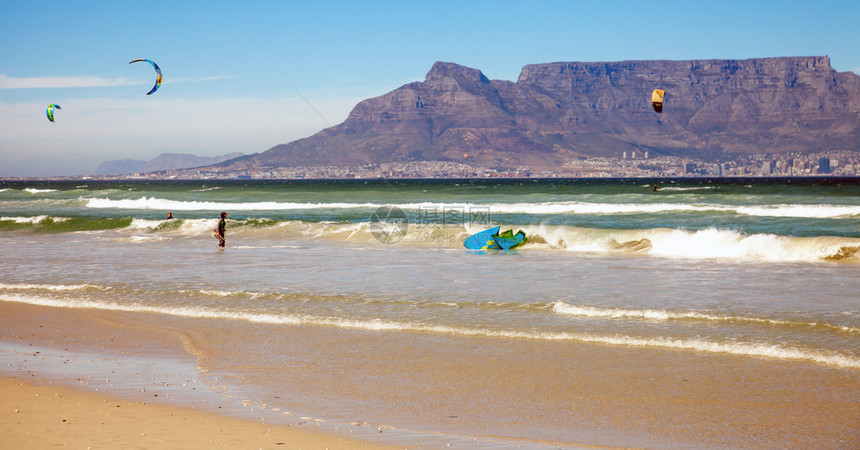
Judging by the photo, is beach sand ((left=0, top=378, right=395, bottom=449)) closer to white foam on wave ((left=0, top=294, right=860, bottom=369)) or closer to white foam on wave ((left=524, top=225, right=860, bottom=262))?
white foam on wave ((left=0, top=294, right=860, bottom=369))

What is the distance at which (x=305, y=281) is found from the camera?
1446cm

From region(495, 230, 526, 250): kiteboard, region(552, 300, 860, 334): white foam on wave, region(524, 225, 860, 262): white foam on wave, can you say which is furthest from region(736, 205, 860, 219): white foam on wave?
region(552, 300, 860, 334): white foam on wave

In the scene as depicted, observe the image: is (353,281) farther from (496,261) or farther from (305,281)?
(496,261)

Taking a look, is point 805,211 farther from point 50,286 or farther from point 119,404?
point 119,404

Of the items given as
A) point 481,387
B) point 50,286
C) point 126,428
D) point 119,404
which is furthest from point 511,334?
point 50,286

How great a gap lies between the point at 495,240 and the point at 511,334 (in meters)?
13.1

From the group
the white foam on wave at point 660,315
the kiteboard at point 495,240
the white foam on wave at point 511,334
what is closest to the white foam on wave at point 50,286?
the white foam on wave at point 511,334

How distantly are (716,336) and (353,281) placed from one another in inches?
299

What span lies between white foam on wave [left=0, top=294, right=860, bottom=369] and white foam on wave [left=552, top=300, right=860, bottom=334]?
1.32 metres

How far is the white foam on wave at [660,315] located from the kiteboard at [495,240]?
11.0 m

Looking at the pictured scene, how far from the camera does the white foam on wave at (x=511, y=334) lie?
7.98m

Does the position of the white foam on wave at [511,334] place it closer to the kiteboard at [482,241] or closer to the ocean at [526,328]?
the ocean at [526,328]

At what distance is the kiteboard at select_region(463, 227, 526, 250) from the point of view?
22.2m

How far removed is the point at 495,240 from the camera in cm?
2244
